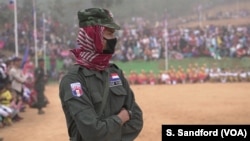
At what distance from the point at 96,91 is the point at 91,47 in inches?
9.0

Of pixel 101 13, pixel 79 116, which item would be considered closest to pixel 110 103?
pixel 79 116

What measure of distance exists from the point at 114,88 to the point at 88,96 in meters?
0.15

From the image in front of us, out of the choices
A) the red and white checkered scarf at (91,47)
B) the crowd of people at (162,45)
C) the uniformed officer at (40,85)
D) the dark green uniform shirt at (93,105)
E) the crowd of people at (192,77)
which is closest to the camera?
the dark green uniform shirt at (93,105)

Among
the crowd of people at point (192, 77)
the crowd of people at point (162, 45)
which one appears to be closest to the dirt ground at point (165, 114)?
the crowd of people at point (192, 77)

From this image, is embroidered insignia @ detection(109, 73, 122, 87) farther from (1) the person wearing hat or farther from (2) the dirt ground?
(2) the dirt ground

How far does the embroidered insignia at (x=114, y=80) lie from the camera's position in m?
1.95

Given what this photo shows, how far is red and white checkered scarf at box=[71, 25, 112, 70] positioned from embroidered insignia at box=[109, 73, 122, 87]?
0.08 metres

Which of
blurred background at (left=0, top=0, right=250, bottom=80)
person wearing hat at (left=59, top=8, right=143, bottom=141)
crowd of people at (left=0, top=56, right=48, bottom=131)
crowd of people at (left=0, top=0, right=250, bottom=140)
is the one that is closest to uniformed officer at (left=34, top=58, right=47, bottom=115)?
crowd of people at (left=0, top=56, right=48, bottom=131)

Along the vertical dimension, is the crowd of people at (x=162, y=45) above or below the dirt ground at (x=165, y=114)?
above

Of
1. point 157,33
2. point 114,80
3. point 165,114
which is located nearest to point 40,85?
point 165,114

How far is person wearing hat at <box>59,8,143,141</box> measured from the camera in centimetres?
181

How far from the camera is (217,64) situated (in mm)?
16344

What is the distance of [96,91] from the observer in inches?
73.7

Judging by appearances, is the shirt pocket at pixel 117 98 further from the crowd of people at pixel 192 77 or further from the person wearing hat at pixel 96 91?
the crowd of people at pixel 192 77
